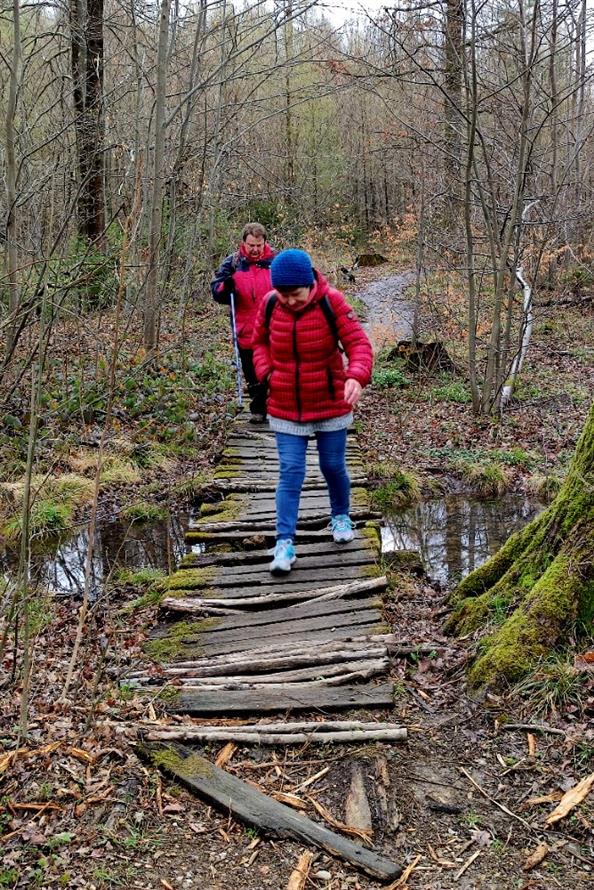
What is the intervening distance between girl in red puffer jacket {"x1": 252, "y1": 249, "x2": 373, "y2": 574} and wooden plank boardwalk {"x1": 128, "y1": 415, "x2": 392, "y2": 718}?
42cm

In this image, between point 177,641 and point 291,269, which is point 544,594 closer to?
point 177,641

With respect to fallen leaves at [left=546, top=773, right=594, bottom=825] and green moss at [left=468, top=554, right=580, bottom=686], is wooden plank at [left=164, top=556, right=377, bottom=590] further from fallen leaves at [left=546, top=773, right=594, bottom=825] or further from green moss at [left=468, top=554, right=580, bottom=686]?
fallen leaves at [left=546, top=773, right=594, bottom=825]

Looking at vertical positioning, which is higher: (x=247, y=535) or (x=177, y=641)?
(x=247, y=535)

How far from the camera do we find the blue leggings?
17.4ft

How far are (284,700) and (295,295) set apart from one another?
2522 millimetres

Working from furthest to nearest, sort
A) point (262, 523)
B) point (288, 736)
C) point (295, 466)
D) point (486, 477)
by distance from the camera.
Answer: point (486, 477) → point (262, 523) → point (295, 466) → point (288, 736)

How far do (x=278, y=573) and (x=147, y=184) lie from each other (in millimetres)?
9777

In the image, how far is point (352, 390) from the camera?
15.8 feet

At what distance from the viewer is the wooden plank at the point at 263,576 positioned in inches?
215

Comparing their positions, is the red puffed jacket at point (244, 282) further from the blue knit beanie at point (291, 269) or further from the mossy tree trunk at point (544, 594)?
the mossy tree trunk at point (544, 594)

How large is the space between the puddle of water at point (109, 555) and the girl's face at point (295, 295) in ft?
9.24

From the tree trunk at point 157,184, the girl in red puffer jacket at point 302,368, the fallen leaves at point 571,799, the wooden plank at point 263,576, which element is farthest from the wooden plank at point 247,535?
the tree trunk at point 157,184

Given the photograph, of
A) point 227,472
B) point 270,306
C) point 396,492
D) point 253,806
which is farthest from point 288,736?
point 396,492

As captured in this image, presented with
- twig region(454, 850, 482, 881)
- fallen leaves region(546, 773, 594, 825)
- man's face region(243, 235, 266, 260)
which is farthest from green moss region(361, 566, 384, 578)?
man's face region(243, 235, 266, 260)
